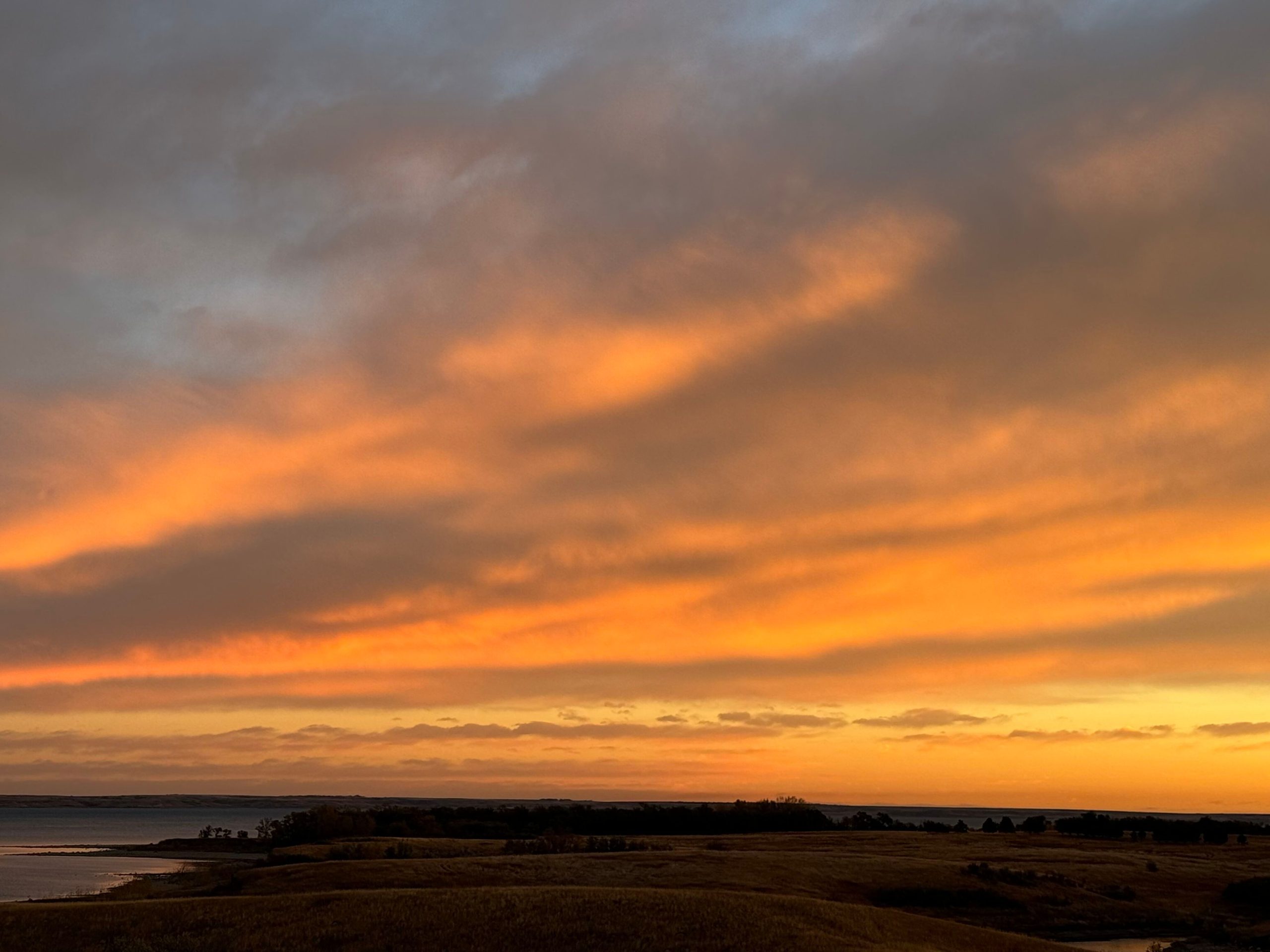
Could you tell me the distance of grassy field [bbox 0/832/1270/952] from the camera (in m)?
47.8

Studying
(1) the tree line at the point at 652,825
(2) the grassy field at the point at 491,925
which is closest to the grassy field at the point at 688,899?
(2) the grassy field at the point at 491,925

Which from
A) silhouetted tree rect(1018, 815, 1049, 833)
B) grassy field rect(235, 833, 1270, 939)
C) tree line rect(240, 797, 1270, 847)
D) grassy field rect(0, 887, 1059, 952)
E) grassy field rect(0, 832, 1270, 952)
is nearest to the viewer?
grassy field rect(0, 887, 1059, 952)

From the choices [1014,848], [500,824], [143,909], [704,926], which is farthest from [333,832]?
[704,926]

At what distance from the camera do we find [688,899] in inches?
2061

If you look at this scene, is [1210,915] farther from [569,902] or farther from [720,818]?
[720,818]

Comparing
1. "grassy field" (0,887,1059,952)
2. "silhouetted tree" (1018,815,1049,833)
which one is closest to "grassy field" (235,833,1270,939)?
"grassy field" (0,887,1059,952)

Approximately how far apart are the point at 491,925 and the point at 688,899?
335 inches

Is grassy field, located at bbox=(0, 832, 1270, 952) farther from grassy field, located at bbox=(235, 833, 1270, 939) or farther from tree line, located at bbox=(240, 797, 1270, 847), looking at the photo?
tree line, located at bbox=(240, 797, 1270, 847)

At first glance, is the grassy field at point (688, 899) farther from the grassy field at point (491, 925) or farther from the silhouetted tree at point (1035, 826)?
the silhouetted tree at point (1035, 826)

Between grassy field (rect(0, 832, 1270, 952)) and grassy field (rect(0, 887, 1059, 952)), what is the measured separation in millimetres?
118

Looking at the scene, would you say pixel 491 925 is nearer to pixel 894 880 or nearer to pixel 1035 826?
pixel 894 880

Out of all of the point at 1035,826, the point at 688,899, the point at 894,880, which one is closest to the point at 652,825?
the point at 1035,826

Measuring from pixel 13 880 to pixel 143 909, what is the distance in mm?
53421

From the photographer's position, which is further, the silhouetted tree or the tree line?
the silhouetted tree
